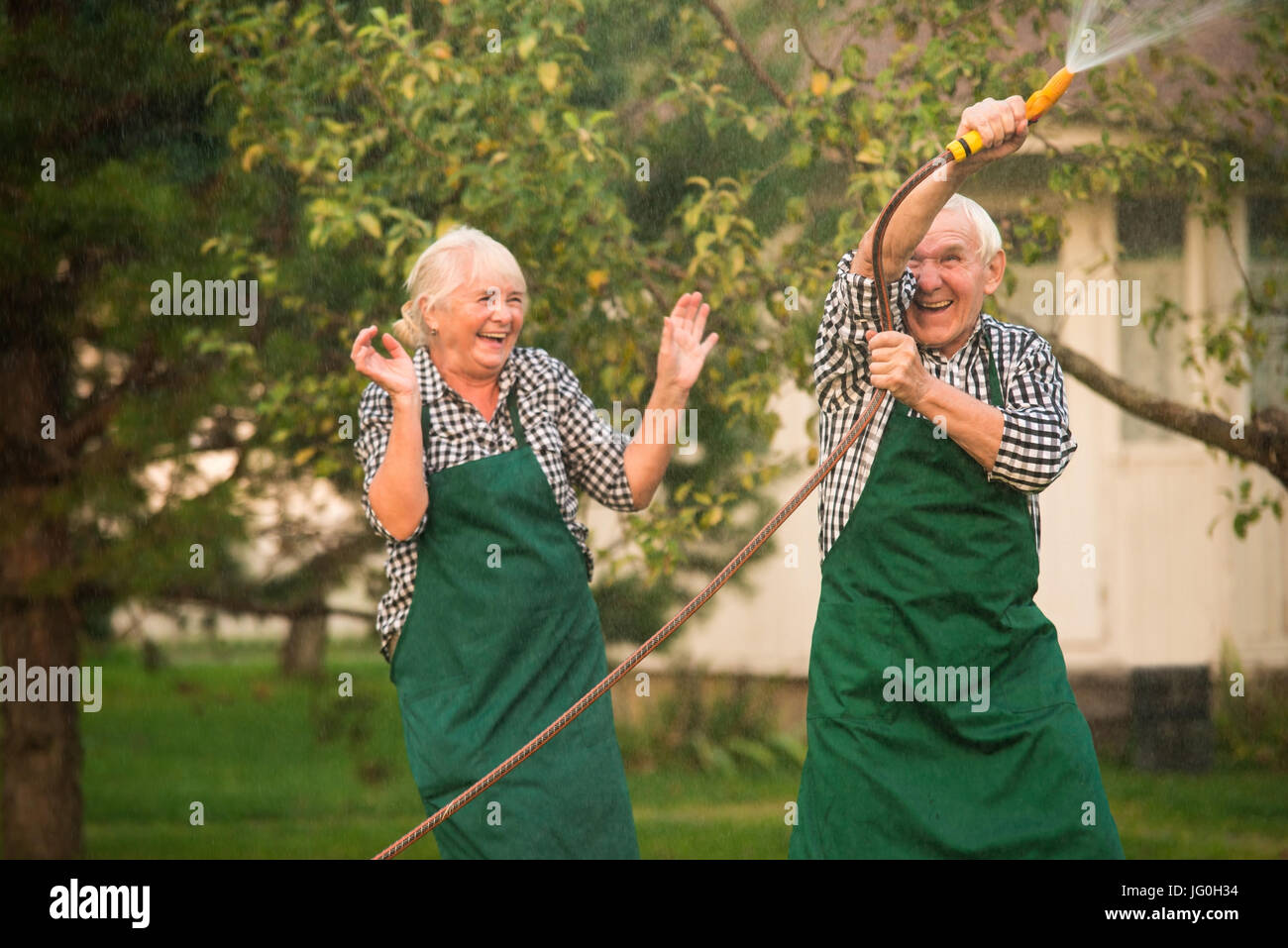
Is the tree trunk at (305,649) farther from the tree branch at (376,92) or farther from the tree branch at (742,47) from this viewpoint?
the tree branch at (742,47)

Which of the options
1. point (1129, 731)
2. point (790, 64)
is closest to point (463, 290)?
point (790, 64)

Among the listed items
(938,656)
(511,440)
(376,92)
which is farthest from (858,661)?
(376,92)

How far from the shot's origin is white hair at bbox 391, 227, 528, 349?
10.8ft

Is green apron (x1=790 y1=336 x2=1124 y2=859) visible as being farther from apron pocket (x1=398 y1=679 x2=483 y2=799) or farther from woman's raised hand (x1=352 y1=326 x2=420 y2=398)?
woman's raised hand (x1=352 y1=326 x2=420 y2=398)

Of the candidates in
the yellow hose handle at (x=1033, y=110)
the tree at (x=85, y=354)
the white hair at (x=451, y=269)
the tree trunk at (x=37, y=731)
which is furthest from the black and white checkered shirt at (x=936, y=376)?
the tree trunk at (x=37, y=731)

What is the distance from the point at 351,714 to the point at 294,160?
2.54 metres

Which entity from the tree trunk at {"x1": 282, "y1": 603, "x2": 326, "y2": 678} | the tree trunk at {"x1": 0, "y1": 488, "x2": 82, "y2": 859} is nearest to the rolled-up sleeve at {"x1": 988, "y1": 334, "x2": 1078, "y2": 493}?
the tree trunk at {"x1": 0, "y1": 488, "x2": 82, "y2": 859}

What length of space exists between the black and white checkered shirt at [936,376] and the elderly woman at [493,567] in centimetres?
36

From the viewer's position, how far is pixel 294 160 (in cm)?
428

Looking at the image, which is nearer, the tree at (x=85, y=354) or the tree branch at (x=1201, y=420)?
the tree branch at (x=1201, y=420)

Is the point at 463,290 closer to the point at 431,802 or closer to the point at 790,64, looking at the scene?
the point at 431,802

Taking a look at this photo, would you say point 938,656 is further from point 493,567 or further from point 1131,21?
point 1131,21

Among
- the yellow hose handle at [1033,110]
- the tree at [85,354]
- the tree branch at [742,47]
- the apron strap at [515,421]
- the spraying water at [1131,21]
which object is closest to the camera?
the yellow hose handle at [1033,110]

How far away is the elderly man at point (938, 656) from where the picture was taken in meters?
2.95
